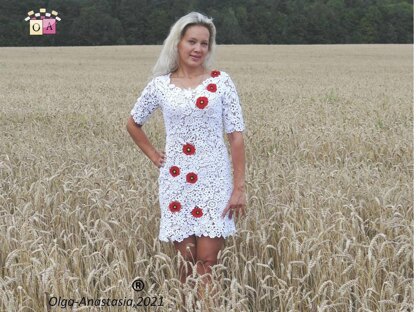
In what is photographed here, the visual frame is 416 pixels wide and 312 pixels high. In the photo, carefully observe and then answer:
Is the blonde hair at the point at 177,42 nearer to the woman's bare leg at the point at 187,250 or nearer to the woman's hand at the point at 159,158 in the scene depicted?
the woman's hand at the point at 159,158

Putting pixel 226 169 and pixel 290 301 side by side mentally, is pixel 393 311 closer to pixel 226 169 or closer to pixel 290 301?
pixel 290 301

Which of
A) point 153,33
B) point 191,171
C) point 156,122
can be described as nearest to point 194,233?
point 191,171

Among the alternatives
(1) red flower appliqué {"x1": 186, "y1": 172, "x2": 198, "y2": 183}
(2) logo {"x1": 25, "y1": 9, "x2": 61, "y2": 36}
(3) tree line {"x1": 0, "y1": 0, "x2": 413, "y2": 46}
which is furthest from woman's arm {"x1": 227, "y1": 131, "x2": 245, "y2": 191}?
(3) tree line {"x1": 0, "y1": 0, "x2": 413, "y2": 46}

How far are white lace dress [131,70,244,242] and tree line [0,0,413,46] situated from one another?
64.4 m

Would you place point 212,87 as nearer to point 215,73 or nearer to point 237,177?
point 215,73

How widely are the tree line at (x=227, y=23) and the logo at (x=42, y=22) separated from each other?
683mm

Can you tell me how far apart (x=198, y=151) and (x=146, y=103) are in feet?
1.53

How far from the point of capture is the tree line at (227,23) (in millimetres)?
66812

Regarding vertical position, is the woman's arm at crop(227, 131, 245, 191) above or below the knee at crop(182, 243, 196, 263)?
above

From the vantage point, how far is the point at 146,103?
3.61 metres

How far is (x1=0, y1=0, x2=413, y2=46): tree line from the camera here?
66.8 metres

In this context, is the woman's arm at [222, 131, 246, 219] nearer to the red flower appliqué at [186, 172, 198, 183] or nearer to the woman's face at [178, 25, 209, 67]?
the red flower appliqué at [186, 172, 198, 183]

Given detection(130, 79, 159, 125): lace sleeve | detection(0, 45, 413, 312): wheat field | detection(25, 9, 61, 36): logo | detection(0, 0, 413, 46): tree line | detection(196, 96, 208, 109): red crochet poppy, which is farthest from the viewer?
detection(0, 0, 413, 46): tree line

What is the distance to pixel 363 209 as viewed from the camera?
4.46 metres
